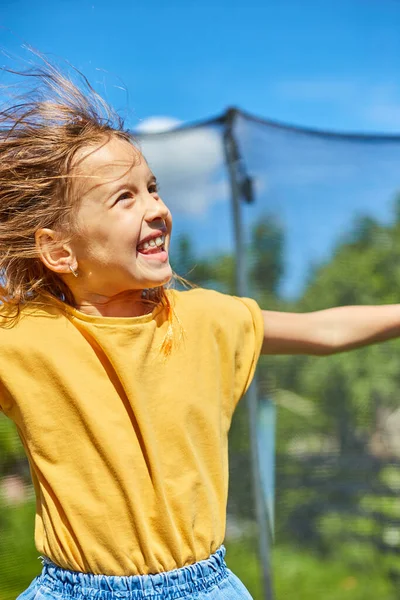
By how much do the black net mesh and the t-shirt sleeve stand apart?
121cm

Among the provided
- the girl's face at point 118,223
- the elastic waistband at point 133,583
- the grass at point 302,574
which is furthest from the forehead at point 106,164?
the grass at point 302,574

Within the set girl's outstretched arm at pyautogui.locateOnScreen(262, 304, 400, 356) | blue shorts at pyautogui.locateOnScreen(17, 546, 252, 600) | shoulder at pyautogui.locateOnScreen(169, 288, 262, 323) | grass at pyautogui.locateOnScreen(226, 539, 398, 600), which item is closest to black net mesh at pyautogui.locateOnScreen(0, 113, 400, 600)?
grass at pyautogui.locateOnScreen(226, 539, 398, 600)

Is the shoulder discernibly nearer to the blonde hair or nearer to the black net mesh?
the blonde hair

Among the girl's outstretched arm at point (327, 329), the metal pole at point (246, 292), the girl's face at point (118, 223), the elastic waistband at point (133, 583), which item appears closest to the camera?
the elastic waistband at point (133, 583)

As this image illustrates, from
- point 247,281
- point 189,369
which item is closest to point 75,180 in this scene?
point 189,369

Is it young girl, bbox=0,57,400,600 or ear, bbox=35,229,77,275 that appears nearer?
young girl, bbox=0,57,400,600

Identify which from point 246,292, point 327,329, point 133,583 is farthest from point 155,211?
point 246,292

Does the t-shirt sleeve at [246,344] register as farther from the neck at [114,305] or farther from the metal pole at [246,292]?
the metal pole at [246,292]

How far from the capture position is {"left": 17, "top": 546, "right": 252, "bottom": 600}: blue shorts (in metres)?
1.15

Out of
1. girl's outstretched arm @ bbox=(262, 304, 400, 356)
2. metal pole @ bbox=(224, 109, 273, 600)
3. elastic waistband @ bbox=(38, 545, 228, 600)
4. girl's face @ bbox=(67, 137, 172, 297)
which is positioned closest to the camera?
elastic waistband @ bbox=(38, 545, 228, 600)

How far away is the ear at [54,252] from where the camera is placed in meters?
1.31

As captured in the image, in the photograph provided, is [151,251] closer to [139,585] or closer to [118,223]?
[118,223]

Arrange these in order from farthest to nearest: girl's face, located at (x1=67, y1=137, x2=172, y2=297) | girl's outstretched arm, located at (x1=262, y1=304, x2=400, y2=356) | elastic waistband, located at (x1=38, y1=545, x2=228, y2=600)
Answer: girl's outstretched arm, located at (x1=262, y1=304, x2=400, y2=356), girl's face, located at (x1=67, y1=137, x2=172, y2=297), elastic waistband, located at (x1=38, y1=545, x2=228, y2=600)

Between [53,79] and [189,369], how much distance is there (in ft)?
1.91
